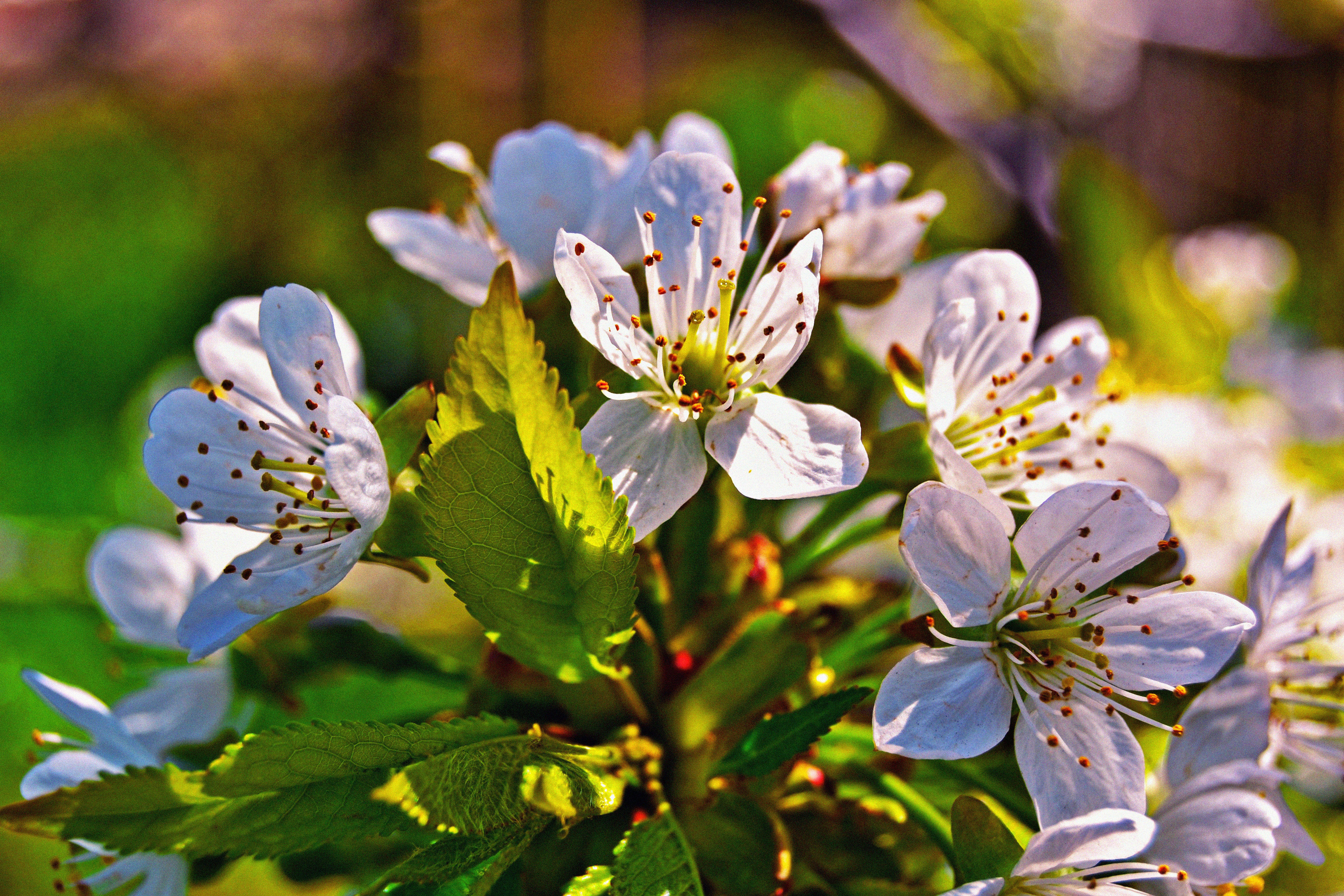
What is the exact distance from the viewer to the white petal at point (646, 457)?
1.68 ft

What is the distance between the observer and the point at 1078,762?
0.52 metres

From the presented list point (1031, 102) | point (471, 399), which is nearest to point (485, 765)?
point (471, 399)

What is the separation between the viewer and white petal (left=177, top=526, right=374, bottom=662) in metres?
0.49

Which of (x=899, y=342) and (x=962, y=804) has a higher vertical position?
(x=899, y=342)

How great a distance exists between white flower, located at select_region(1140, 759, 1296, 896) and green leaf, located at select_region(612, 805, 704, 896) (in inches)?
10.8

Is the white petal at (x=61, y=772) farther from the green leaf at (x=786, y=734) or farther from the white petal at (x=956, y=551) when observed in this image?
the white petal at (x=956, y=551)

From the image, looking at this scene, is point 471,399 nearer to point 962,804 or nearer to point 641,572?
point 641,572

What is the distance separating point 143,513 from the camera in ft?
4.75

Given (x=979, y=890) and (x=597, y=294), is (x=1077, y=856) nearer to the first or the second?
(x=979, y=890)

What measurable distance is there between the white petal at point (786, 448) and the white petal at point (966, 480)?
5 cm

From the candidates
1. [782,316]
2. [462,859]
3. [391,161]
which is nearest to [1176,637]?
[782,316]

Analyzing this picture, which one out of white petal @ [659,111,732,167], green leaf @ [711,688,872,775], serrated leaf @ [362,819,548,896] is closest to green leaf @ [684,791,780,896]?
green leaf @ [711,688,872,775]

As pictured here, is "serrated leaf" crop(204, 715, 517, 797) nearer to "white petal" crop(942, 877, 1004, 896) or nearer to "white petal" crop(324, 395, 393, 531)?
"white petal" crop(324, 395, 393, 531)

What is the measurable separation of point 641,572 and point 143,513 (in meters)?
1.14
